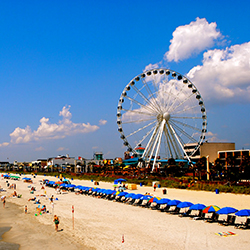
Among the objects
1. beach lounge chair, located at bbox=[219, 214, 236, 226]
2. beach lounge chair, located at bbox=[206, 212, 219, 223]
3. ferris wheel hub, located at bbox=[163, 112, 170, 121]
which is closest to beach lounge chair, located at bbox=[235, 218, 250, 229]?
beach lounge chair, located at bbox=[219, 214, 236, 226]

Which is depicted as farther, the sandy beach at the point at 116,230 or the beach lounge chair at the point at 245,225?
the beach lounge chair at the point at 245,225

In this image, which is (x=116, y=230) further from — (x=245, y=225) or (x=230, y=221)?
(x=245, y=225)

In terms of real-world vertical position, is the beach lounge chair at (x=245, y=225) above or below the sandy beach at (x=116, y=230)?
above

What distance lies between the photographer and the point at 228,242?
16359 mm

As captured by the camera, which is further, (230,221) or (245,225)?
(230,221)

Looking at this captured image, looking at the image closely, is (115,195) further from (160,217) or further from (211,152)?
(211,152)

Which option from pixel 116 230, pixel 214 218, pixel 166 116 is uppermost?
pixel 166 116

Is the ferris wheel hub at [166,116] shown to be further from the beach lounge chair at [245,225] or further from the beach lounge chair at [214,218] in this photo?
the beach lounge chair at [245,225]

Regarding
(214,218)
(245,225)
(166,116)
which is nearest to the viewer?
(245,225)

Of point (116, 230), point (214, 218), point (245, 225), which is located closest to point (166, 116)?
point (214, 218)

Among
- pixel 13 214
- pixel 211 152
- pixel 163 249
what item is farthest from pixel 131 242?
pixel 211 152

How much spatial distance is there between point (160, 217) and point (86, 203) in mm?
11191

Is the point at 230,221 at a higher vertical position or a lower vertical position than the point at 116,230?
higher

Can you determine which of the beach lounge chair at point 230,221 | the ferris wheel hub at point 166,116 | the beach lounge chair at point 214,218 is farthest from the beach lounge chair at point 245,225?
the ferris wheel hub at point 166,116
